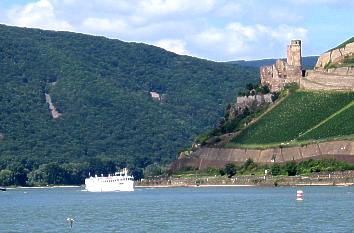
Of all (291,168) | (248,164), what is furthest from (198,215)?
(248,164)

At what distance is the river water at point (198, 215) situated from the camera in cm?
9462

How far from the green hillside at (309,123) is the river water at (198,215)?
42.4 meters

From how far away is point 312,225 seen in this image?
9306cm

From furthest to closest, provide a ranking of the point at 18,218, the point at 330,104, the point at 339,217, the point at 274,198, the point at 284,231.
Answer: the point at 330,104 → the point at 274,198 → the point at 18,218 → the point at 339,217 → the point at 284,231

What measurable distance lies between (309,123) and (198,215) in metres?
85.1

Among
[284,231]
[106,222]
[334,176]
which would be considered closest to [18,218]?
[106,222]

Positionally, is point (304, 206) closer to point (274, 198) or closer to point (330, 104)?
point (274, 198)

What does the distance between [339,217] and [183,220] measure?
11.1 meters

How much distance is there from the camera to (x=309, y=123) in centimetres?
19200

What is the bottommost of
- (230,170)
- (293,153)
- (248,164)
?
(230,170)

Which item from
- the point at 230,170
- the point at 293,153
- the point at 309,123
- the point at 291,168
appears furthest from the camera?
the point at 230,170

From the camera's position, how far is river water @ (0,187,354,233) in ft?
310

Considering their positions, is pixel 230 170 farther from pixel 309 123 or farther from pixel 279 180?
pixel 279 180

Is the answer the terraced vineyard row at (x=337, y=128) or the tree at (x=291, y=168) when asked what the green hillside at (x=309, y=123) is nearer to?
the terraced vineyard row at (x=337, y=128)
